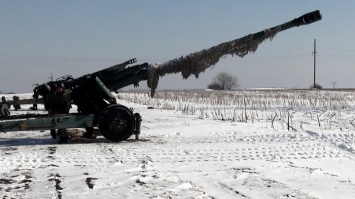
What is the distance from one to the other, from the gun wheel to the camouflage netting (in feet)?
4.23

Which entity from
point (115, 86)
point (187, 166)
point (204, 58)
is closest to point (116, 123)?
point (115, 86)

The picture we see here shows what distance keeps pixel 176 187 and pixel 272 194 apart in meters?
1.26

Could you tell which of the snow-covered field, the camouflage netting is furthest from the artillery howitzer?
the snow-covered field

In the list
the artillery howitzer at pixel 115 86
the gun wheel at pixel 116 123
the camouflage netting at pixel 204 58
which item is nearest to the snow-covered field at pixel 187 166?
the gun wheel at pixel 116 123

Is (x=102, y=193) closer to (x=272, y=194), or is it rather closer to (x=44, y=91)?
(x=272, y=194)

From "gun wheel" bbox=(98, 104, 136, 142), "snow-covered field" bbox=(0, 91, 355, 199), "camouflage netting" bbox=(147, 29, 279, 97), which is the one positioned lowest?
"snow-covered field" bbox=(0, 91, 355, 199)

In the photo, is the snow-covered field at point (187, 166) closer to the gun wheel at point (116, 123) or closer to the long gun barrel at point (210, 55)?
the gun wheel at point (116, 123)

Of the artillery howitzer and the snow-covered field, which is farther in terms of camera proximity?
the artillery howitzer

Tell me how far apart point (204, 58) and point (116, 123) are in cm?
283

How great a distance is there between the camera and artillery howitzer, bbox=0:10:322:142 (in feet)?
37.5

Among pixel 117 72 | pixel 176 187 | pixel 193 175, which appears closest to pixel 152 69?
pixel 117 72

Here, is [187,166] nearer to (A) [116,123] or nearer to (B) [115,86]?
(A) [116,123]

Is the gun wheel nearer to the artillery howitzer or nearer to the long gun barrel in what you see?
the artillery howitzer

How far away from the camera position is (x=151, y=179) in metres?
7.04
